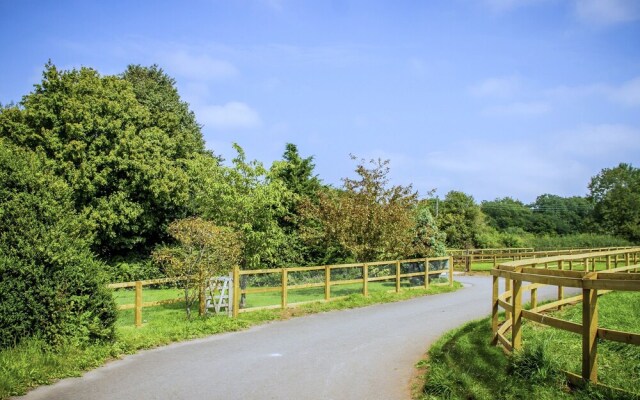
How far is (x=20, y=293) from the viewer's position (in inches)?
312

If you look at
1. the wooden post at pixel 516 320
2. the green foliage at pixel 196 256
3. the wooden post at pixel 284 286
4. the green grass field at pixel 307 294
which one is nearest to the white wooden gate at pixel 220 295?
the green foliage at pixel 196 256

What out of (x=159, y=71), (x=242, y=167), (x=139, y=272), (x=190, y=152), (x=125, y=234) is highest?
(x=159, y=71)

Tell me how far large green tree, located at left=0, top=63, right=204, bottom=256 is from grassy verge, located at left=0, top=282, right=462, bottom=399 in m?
12.2

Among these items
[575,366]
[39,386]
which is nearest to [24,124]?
[39,386]

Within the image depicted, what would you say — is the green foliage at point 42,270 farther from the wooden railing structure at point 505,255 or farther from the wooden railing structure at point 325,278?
the wooden railing structure at point 505,255

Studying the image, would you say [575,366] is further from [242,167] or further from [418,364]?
[242,167]

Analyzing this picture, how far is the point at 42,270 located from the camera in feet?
26.8

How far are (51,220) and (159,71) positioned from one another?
30.5 metres

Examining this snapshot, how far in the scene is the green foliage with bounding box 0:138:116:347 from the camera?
7902 millimetres

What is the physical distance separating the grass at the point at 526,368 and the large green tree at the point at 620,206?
58.5m

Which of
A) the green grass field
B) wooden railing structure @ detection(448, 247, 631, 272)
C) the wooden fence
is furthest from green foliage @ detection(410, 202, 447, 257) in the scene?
wooden railing structure @ detection(448, 247, 631, 272)

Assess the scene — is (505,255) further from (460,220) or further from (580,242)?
(580,242)

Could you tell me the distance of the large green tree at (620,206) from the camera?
195 feet

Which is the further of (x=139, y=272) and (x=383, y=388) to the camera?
(x=139, y=272)
